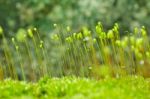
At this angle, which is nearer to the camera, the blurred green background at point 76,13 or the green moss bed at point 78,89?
the green moss bed at point 78,89

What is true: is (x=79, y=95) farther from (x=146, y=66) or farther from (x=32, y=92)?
(x=146, y=66)

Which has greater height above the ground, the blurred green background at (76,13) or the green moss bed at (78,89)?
the blurred green background at (76,13)

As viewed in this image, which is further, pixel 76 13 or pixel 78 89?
pixel 76 13

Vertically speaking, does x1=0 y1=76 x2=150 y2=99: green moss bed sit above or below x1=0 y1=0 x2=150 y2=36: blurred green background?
below

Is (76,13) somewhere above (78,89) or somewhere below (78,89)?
above

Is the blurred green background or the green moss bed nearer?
the green moss bed
